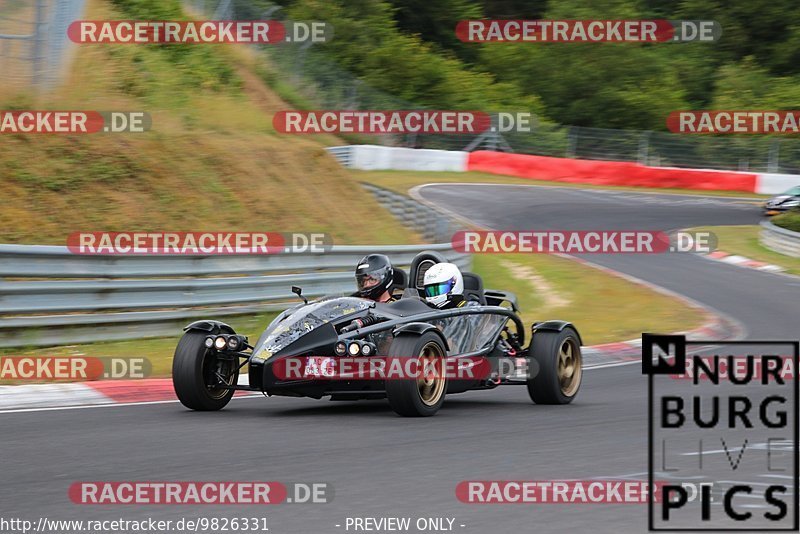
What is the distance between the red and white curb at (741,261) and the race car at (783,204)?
6682mm

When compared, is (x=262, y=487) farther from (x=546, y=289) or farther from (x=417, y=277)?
(x=546, y=289)

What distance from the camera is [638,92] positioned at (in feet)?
176

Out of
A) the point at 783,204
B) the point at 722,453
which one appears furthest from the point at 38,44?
the point at 783,204

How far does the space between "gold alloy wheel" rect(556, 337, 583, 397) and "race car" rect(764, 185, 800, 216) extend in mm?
24246

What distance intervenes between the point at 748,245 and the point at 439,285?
20.0 meters

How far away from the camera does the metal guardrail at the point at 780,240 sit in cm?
2720

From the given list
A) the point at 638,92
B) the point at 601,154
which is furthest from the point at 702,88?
the point at 601,154

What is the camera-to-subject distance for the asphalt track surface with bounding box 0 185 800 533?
5926 millimetres

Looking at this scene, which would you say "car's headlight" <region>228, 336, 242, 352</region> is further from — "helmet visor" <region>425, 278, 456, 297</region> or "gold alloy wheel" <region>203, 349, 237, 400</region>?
"helmet visor" <region>425, 278, 456, 297</region>

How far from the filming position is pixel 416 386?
9102 millimetres

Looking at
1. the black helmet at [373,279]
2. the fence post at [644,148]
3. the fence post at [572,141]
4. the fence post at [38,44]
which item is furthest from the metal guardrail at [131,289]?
the fence post at [572,141]

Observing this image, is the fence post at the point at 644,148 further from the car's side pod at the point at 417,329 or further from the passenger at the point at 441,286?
the car's side pod at the point at 417,329

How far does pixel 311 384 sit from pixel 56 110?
9.64 metres

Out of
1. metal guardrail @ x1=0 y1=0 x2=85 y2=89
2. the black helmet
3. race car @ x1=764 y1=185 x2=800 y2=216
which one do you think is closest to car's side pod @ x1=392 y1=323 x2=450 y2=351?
the black helmet
